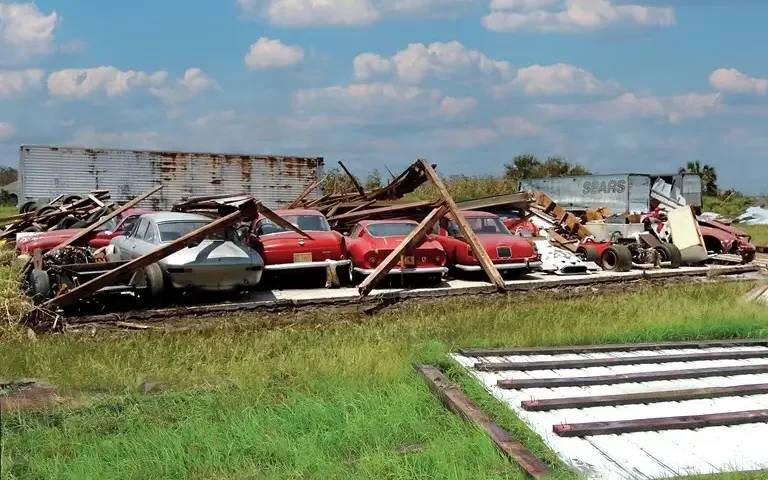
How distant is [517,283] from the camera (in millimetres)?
13531

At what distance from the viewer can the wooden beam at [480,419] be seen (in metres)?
4.62

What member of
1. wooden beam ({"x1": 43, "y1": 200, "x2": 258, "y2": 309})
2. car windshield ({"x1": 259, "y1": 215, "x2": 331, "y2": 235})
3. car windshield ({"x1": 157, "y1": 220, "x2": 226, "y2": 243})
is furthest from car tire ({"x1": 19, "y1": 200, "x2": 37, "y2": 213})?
wooden beam ({"x1": 43, "y1": 200, "x2": 258, "y2": 309})

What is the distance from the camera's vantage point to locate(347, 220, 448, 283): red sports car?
539 inches

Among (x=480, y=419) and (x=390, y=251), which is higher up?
(x=390, y=251)

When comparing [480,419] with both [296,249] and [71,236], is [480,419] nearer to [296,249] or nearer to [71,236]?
[296,249]

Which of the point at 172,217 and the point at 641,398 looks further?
the point at 172,217

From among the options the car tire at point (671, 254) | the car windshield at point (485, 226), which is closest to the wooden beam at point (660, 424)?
the car windshield at point (485, 226)

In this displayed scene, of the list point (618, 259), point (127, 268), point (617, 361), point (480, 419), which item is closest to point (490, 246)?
point (618, 259)

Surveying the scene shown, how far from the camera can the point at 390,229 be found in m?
14.7

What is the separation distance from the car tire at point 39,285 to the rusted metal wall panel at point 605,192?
65.0 ft

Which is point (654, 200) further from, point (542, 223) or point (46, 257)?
point (46, 257)

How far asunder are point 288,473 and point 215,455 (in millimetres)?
647

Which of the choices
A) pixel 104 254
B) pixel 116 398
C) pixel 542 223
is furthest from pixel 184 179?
pixel 116 398

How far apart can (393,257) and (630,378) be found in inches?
256
